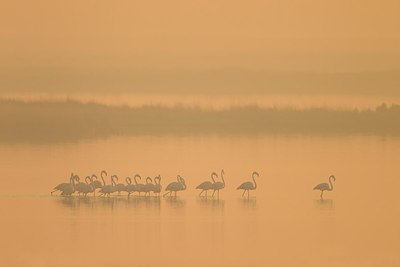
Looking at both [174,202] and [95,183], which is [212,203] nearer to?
[174,202]

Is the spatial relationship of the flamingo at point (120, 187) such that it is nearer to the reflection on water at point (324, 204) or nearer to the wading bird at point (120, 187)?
the wading bird at point (120, 187)

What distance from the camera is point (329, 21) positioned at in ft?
12.5

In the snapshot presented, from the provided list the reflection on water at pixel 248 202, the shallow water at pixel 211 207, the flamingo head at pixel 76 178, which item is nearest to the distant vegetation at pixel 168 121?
the shallow water at pixel 211 207

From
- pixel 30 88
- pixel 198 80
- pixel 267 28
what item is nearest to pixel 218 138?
pixel 198 80

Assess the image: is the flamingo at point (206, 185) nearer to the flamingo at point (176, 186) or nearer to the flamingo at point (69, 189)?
the flamingo at point (176, 186)

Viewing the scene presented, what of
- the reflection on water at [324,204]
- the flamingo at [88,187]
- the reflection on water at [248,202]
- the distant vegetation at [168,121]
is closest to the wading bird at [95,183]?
the flamingo at [88,187]

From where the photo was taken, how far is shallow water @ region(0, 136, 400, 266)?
374 centimetres

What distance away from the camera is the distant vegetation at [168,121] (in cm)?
377

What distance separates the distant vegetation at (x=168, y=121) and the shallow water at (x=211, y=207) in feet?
0.13

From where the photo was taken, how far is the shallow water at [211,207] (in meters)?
3.74

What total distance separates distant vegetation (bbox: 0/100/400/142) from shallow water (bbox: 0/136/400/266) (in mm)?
39

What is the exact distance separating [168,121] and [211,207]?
0.38m

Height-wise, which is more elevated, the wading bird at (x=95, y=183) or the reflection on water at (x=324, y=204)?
the wading bird at (x=95, y=183)

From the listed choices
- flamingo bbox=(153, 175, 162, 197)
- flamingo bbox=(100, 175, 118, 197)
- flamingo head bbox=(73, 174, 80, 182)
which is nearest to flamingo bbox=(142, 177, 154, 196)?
flamingo bbox=(153, 175, 162, 197)
